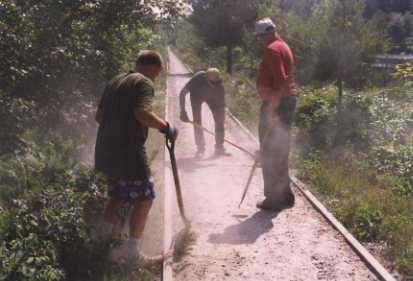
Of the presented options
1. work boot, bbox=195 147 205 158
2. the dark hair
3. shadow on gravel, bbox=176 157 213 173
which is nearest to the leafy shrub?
the dark hair

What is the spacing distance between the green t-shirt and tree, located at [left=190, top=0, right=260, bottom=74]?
28592mm

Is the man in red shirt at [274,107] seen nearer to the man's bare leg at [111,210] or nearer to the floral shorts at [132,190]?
the floral shorts at [132,190]

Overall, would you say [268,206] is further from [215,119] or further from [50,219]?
[215,119]

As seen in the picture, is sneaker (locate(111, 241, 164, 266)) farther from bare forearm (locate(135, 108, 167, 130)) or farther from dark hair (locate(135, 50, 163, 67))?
dark hair (locate(135, 50, 163, 67))

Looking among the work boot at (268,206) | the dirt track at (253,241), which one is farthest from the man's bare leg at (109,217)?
the work boot at (268,206)

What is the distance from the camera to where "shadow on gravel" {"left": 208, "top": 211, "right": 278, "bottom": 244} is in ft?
18.3

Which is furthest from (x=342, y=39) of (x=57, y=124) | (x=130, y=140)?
(x=130, y=140)

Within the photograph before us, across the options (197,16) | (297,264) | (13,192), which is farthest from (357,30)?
(197,16)

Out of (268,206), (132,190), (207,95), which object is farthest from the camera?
(207,95)

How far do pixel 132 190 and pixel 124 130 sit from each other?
21.4 inches

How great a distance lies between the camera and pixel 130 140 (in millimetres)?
4488

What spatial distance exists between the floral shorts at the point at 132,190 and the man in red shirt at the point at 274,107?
6.61 ft

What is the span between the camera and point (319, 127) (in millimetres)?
10883

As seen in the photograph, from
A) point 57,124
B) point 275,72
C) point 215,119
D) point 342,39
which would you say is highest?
point 342,39
